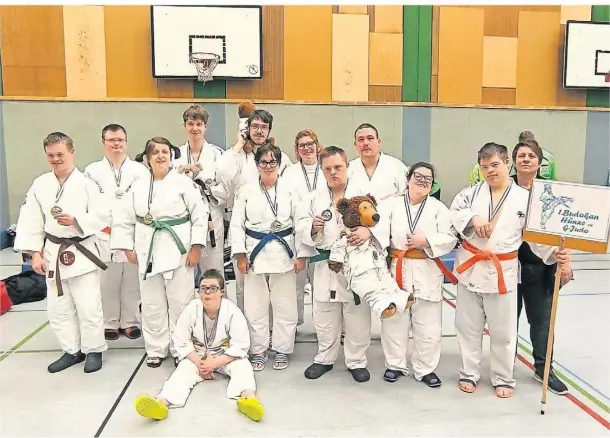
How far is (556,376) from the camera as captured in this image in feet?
10.7

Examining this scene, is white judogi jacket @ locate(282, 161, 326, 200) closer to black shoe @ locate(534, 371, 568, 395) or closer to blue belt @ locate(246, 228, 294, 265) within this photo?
blue belt @ locate(246, 228, 294, 265)

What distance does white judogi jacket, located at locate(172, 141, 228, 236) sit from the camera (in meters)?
4.04

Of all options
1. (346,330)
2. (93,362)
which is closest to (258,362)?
(346,330)

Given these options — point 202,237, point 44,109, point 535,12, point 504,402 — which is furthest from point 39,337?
point 535,12

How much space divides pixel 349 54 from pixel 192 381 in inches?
220

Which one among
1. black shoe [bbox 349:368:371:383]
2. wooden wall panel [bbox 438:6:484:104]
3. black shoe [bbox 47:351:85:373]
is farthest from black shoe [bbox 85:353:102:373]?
wooden wall panel [bbox 438:6:484:104]

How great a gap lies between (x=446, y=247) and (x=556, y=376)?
1.06m

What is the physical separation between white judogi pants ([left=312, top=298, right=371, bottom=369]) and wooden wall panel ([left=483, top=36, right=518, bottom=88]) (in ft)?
18.5

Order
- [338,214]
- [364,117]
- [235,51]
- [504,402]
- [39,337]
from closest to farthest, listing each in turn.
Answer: [504,402] < [338,214] < [39,337] < [235,51] < [364,117]

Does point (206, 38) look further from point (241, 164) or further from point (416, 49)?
point (241, 164)

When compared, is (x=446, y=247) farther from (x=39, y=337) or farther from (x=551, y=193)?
(x=39, y=337)

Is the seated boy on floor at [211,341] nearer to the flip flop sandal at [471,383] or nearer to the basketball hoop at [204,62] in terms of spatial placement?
the flip flop sandal at [471,383]

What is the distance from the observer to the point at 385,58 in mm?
7645

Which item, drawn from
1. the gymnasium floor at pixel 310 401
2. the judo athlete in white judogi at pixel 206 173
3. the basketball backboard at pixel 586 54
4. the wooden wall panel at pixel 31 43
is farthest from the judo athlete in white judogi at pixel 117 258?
the basketball backboard at pixel 586 54
